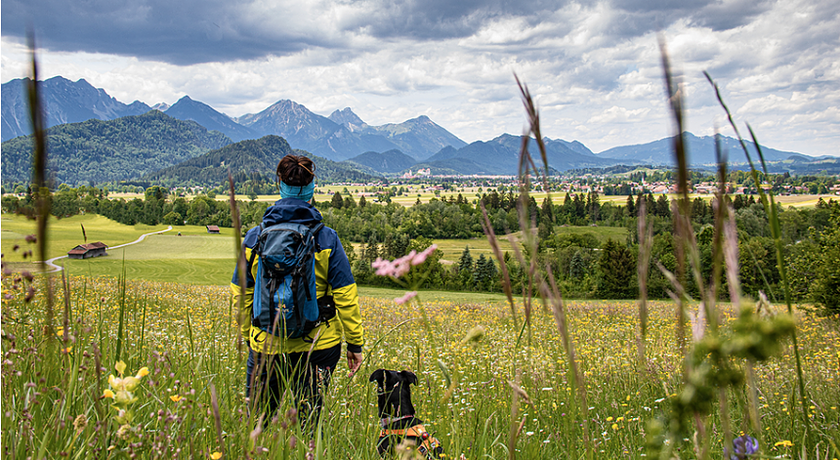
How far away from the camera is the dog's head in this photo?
2.27 metres

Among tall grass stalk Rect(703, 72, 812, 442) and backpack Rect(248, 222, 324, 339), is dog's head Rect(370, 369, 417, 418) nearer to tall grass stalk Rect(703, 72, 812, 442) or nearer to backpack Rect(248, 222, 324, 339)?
backpack Rect(248, 222, 324, 339)

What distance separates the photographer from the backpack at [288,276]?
2.86m

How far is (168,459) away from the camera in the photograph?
133 centimetres

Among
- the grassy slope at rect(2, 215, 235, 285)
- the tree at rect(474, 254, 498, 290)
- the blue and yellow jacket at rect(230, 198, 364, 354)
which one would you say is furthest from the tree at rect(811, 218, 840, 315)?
the tree at rect(474, 254, 498, 290)

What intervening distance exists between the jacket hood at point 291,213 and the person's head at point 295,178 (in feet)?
0.26

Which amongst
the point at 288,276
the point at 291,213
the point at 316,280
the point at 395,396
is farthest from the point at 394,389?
the point at 291,213

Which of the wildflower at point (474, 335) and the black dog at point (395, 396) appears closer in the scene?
the wildflower at point (474, 335)

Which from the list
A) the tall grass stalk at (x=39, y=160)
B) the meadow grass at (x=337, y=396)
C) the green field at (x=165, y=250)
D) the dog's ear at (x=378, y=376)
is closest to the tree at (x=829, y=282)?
the meadow grass at (x=337, y=396)

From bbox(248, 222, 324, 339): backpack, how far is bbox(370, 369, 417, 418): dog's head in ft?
2.41

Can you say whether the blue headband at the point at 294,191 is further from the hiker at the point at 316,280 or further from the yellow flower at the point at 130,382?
the yellow flower at the point at 130,382

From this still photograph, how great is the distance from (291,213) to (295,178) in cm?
27

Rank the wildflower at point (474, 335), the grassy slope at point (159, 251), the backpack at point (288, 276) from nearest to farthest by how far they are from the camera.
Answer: the wildflower at point (474, 335) < the backpack at point (288, 276) < the grassy slope at point (159, 251)

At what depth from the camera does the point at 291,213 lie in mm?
3242

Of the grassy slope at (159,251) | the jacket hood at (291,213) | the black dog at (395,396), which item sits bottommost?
the grassy slope at (159,251)
